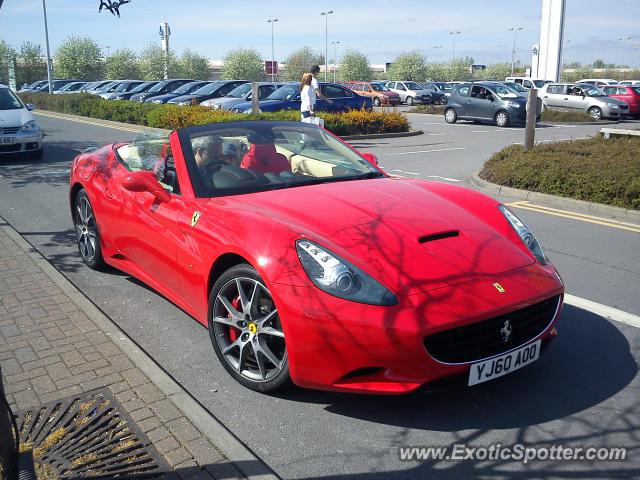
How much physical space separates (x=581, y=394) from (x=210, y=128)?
3.17 metres

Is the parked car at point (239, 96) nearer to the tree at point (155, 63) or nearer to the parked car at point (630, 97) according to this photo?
the parked car at point (630, 97)

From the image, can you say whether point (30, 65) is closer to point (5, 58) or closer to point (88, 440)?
point (5, 58)

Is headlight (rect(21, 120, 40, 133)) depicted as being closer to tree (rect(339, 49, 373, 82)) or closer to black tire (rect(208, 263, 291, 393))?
black tire (rect(208, 263, 291, 393))

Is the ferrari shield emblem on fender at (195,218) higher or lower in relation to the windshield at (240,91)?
lower

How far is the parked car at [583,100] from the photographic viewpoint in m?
28.4

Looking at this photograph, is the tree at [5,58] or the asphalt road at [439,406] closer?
the asphalt road at [439,406]

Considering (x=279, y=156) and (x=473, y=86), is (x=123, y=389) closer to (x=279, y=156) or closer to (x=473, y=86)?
(x=279, y=156)

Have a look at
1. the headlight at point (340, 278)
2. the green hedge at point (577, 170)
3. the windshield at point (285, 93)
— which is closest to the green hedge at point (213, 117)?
the windshield at point (285, 93)

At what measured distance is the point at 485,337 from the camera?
331cm

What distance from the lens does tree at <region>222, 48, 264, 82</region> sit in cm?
8138

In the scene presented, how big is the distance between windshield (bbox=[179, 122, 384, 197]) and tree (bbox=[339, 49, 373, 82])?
84169 millimetres

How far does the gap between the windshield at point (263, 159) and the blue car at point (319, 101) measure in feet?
53.3

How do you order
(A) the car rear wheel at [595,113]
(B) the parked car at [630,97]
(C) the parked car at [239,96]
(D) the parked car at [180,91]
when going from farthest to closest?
(B) the parked car at [630,97]
(A) the car rear wheel at [595,113]
(D) the parked car at [180,91]
(C) the parked car at [239,96]

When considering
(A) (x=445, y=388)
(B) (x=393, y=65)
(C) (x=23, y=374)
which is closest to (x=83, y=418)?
(C) (x=23, y=374)
